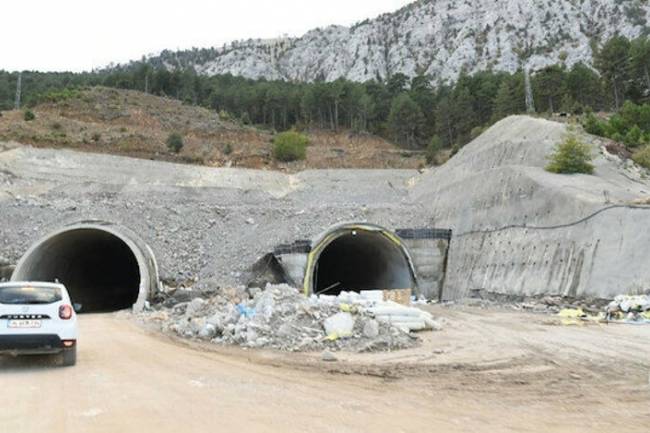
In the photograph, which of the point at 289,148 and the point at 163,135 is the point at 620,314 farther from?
the point at 163,135

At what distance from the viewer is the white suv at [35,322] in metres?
9.04

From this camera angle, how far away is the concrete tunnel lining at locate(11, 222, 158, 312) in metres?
22.5

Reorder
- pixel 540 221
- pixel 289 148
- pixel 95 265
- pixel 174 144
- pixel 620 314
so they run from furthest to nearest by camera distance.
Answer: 1. pixel 289 148
2. pixel 174 144
3. pixel 95 265
4. pixel 540 221
5. pixel 620 314

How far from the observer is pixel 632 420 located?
6.10m

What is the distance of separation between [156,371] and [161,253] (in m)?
20.4

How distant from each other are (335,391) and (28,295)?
5.24 meters

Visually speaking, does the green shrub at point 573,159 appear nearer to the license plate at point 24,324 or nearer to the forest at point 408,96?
the license plate at point 24,324

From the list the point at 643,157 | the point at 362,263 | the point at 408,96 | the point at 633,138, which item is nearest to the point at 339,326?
the point at 362,263

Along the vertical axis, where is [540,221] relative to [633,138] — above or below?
below

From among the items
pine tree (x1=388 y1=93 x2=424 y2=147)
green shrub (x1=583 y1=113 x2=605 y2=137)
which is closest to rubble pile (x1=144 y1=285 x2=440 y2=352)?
green shrub (x1=583 y1=113 x2=605 y2=137)

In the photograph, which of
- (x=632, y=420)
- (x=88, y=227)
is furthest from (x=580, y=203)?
(x=88, y=227)

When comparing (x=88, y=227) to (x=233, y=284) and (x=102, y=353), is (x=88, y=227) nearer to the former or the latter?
(x=233, y=284)

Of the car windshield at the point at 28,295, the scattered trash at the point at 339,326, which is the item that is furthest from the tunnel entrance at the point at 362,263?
the car windshield at the point at 28,295

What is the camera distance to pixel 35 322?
9.19m
